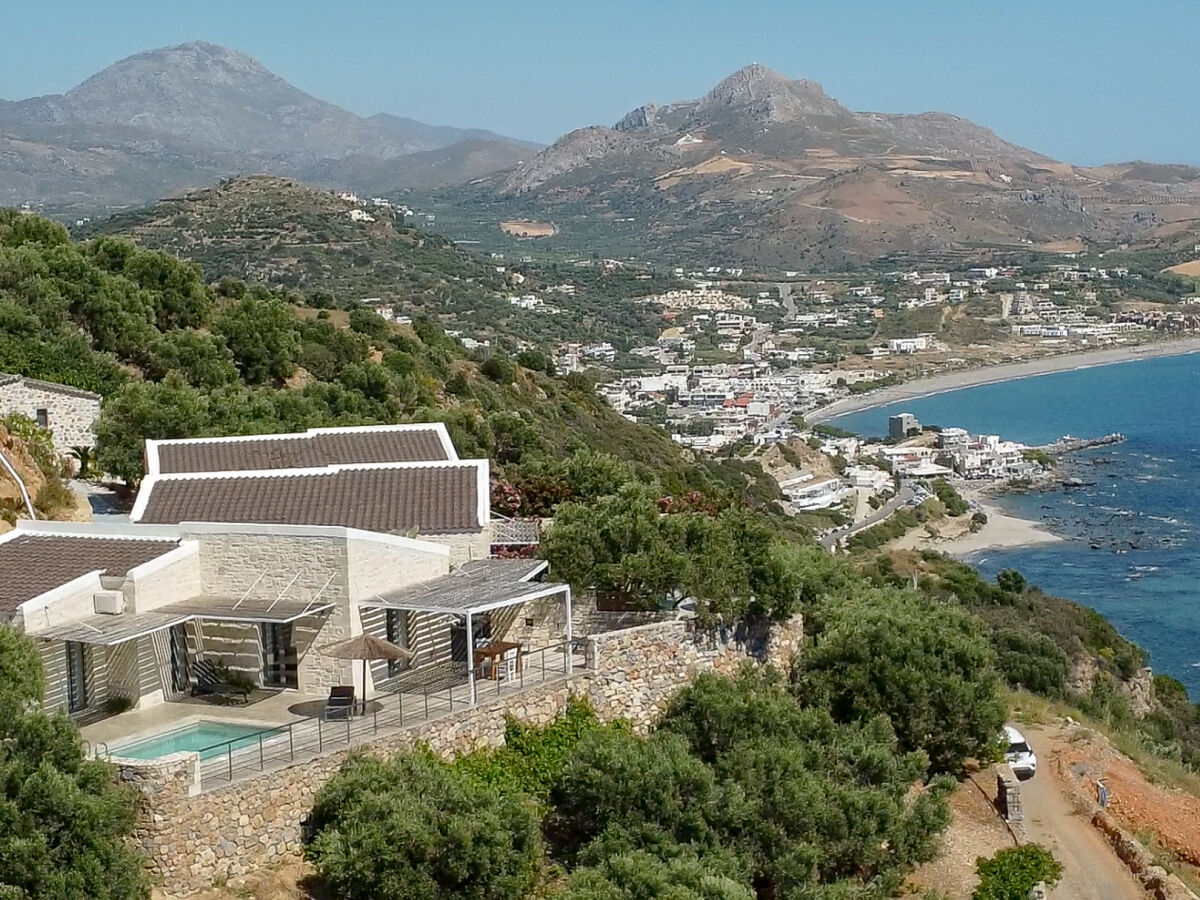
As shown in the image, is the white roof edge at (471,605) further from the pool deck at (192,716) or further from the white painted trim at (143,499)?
the white painted trim at (143,499)

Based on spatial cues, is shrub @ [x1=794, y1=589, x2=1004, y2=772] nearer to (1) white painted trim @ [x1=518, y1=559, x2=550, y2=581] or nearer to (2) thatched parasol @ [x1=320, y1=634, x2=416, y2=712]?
(1) white painted trim @ [x1=518, y1=559, x2=550, y2=581]

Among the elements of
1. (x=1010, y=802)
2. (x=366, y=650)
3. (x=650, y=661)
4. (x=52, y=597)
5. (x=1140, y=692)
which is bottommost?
(x=1140, y=692)

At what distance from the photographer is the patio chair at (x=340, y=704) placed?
13078 mm

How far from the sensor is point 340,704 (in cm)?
1321

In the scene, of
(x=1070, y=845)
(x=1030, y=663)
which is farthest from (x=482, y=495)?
(x=1030, y=663)

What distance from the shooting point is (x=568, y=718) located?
14.3 meters

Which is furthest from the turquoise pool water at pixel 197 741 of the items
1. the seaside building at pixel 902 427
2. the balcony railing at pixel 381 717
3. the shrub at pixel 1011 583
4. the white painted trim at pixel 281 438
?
the seaside building at pixel 902 427

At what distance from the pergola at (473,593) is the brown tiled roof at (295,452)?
4.35 meters

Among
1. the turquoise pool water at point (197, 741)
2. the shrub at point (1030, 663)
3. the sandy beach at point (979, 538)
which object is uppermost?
the turquoise pool water at point (197, 741)

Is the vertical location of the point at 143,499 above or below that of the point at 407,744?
above

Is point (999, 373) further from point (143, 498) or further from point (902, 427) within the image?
point (143, 498)

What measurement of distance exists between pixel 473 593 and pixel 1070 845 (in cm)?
737

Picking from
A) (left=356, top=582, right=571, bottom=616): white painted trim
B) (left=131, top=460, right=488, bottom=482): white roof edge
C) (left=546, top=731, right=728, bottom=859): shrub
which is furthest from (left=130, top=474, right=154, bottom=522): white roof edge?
(left=546, top=731, right=728, bottom=859): shrub

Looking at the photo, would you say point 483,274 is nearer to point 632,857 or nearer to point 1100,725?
point 1100,725
